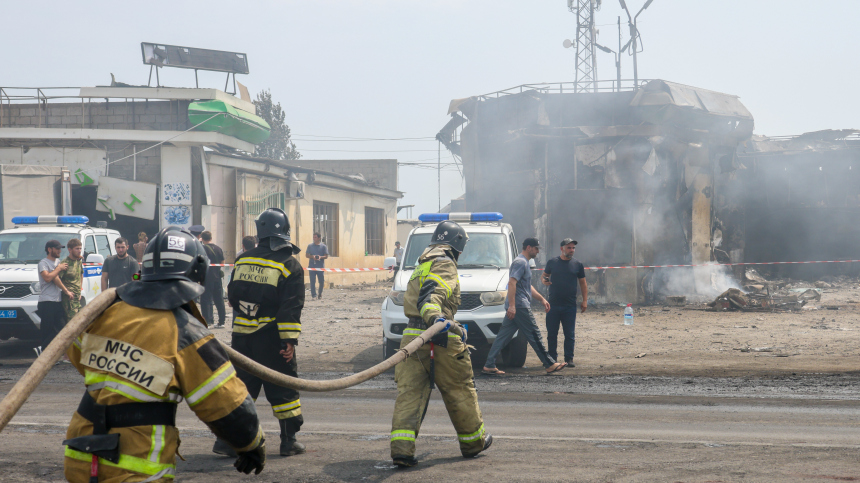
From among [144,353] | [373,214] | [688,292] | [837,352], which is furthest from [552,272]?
[373,214]

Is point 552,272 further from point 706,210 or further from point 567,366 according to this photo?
point 706,210

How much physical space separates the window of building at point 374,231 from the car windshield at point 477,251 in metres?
18.3

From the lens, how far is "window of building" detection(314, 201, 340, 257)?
2441cm

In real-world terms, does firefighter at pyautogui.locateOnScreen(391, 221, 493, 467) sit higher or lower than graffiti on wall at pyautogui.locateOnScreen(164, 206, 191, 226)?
lower

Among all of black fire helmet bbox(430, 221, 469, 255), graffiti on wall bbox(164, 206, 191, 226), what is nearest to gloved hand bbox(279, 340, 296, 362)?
black fire helmet bbox(430, 221, 469, 255)

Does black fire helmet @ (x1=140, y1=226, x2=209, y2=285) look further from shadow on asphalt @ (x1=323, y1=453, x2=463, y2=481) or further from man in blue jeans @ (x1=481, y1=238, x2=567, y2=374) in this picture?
man in blue jeans @ (x1=481, y1=238, x2=567, y2=374)

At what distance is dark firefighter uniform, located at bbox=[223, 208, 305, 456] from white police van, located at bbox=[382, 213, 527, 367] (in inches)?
127

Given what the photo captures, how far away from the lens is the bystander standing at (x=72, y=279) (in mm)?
9594

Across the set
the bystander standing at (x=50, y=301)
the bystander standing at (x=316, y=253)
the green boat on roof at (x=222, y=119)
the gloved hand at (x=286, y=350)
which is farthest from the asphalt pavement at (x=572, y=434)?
the green boat on roof at (x=222, y=119)

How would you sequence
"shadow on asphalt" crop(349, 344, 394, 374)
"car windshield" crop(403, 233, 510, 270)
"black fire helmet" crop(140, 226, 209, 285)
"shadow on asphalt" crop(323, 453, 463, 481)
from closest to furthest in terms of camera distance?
1. "black fire helmet" crop(140, 226, 209, 285)
2. "shadow on asphalt" crop(323, 453, 463, 481)
3. "shadow on asphalt" crop(349, 344, 394, 374)
4. "car windshield" crop(403, 233, 510, 270)

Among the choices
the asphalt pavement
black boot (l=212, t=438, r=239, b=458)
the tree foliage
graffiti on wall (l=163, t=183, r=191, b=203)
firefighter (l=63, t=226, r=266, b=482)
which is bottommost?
the asphalt pavement

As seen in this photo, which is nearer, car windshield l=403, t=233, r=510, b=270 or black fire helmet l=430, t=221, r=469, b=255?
black fire helmet l=430, t=221, r=469, b=255

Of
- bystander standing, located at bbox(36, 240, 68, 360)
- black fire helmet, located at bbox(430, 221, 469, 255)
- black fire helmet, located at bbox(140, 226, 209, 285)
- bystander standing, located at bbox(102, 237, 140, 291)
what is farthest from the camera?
bystander standing, located at bbox(102, 237, 140, 291)

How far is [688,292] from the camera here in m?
18.5
